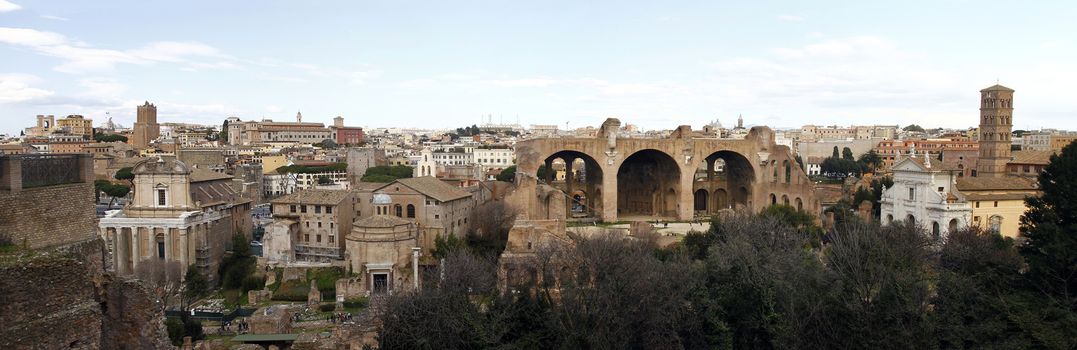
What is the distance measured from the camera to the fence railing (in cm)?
1139

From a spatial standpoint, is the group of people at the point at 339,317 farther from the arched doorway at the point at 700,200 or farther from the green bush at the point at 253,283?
the arched doorway at the point at 700,200

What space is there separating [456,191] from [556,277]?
16.1 m

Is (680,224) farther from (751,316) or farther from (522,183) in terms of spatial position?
(751,316)

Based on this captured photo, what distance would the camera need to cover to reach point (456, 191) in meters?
40.7

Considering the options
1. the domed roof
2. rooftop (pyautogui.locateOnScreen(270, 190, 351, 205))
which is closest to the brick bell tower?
rooftop (pyautogui.locateOnScreen(270, 190, 351, 205))

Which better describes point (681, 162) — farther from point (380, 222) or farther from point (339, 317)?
point (339, 317)

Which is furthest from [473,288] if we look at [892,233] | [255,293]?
[892,233]

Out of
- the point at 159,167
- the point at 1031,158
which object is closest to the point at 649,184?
the point at 1031,158

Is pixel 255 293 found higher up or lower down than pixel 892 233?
lower down

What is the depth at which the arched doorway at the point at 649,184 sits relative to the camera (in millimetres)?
51750

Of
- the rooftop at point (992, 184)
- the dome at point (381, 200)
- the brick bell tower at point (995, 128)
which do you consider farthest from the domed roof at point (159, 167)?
the brick bell tower at point (995, 128)

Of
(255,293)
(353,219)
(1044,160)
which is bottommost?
(255,293)

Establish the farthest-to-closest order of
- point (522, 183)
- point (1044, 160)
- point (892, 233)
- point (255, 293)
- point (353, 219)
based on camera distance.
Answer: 1. point (1044, 160)
2. point (522, 183)
3. point (353, 219)
4. point (255, 293)
5. point (892, 233)

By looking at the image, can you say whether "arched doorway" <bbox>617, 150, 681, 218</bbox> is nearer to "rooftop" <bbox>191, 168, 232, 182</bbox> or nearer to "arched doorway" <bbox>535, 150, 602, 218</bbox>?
"arched doorway" <bbox>535, 150, 602, 218</bbox>
